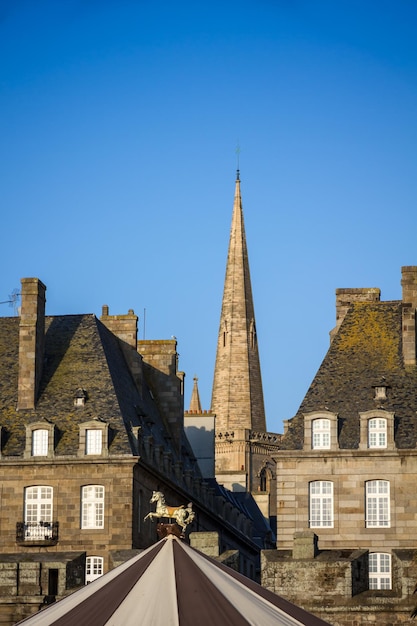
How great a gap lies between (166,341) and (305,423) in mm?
17529

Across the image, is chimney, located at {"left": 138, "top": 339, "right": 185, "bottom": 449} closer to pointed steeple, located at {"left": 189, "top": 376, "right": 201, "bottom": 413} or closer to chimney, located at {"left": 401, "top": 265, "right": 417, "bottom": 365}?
chimney, located at {"left": 401, "top": 265, "right": 417, "bottom": 365}

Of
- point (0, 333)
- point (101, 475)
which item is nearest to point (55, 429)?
point (101, 475)

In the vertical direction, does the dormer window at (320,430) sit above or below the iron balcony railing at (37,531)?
above

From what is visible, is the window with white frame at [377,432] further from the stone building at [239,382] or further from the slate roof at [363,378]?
the stone building at [239,382]

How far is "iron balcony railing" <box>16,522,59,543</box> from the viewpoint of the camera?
225ft

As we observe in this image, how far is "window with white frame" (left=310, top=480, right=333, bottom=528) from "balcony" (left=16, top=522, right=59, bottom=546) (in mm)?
10373

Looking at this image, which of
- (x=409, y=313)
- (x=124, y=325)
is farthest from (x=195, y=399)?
(x=409, y=313)

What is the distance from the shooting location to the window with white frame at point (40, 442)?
6969cm

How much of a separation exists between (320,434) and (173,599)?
1530 inches

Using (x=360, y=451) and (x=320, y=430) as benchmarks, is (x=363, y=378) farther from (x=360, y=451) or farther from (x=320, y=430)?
(x=360, y=451)

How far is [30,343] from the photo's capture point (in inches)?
2859

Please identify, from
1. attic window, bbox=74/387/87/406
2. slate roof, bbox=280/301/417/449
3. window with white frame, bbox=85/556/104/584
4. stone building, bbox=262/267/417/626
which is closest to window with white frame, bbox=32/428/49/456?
attic window, bbox=74/387/87/406

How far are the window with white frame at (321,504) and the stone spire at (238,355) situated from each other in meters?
105

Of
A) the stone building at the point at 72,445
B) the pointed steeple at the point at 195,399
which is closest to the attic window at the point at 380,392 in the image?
the stone building at the point at 72,445
